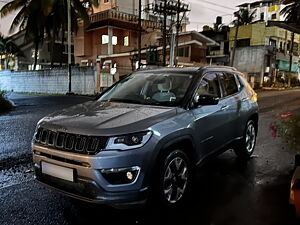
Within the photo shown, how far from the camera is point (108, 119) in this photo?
309 centimetres

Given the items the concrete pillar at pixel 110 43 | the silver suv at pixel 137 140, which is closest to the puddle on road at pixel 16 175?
the silver suv at pixel 137 140

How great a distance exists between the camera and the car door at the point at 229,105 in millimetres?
4516

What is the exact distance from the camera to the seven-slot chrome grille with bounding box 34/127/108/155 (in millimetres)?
2803

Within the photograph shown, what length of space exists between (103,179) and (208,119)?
1.84 metres

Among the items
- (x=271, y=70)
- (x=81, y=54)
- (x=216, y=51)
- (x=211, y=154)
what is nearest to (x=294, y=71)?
(x=271, y=70)

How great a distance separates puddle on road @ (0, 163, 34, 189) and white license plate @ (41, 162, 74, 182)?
145 cm

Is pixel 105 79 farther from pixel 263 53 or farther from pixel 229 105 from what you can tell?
pixel 263 53

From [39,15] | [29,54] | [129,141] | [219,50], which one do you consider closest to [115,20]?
[39,15]

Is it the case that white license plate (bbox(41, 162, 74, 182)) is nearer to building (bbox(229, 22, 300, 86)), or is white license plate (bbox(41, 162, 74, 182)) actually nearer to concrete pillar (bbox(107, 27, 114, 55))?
concrete pillar (bbox(107, 27, 114, 55))

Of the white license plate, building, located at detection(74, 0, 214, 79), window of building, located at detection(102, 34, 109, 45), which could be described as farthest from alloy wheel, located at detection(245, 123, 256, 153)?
window of building, located at detection(102, 34, 109, 45)

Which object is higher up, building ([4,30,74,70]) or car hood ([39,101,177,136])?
building ([4,30,74,70])

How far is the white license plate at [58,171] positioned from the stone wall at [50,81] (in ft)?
57.1

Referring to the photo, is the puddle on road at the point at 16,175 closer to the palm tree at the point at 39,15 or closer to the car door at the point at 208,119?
the car door at the point at 208,119

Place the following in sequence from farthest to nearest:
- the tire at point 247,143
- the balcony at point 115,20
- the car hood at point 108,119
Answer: the balcony at point 115,20 < the tire at point 247,143 < the car hood at point 108,119
